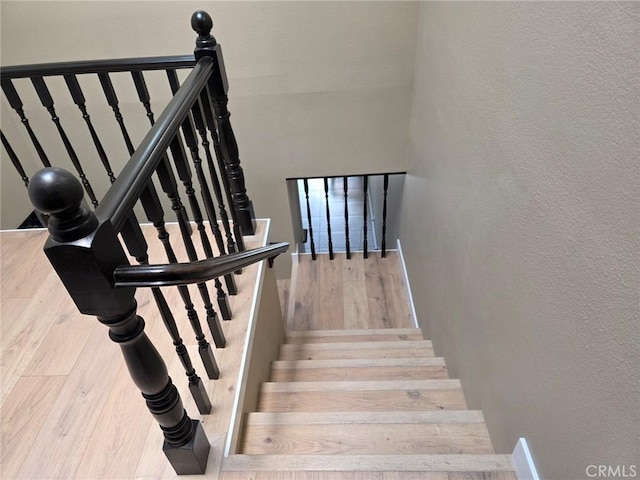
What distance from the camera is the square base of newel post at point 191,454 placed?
1173 millimetres

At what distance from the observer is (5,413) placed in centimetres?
147

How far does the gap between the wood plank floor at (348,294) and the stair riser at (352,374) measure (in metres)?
1.31

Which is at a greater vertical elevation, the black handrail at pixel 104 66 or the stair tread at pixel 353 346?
the black handrail at pixel 104 66

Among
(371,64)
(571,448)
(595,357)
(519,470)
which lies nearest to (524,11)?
(595,357)

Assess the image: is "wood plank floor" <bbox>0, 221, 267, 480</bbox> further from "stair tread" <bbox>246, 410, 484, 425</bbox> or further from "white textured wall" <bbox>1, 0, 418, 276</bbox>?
"white textured wall" <bbox>1, 0, 418, 276</bbox>

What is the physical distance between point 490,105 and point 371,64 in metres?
1.82

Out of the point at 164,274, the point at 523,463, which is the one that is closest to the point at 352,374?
the point at 523,463

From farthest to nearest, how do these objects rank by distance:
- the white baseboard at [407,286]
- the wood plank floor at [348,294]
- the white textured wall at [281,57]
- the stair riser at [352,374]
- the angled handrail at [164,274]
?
the wood plank floor at [348,294]
the white baseboard at [407,286]
the white textured wall at [281,57]
the stair riser at [352,374]
the angled handrail at [164,274]

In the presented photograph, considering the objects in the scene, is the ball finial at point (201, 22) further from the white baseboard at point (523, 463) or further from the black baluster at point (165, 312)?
the white baseboard at point (523, 463)

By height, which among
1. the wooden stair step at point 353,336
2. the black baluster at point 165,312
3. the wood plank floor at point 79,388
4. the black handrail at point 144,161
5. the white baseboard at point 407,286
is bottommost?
the white baseboard at point 407,286

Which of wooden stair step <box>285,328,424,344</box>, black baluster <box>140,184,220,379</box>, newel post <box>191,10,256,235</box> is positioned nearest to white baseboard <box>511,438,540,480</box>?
black baluster <box>140,184,220,379</box>

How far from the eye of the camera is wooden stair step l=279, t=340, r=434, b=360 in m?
2.55

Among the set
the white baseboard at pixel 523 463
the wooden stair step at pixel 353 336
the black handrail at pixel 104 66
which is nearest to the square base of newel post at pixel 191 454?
the white baseboard at pixel 523 463

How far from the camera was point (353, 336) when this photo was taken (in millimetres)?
3084
